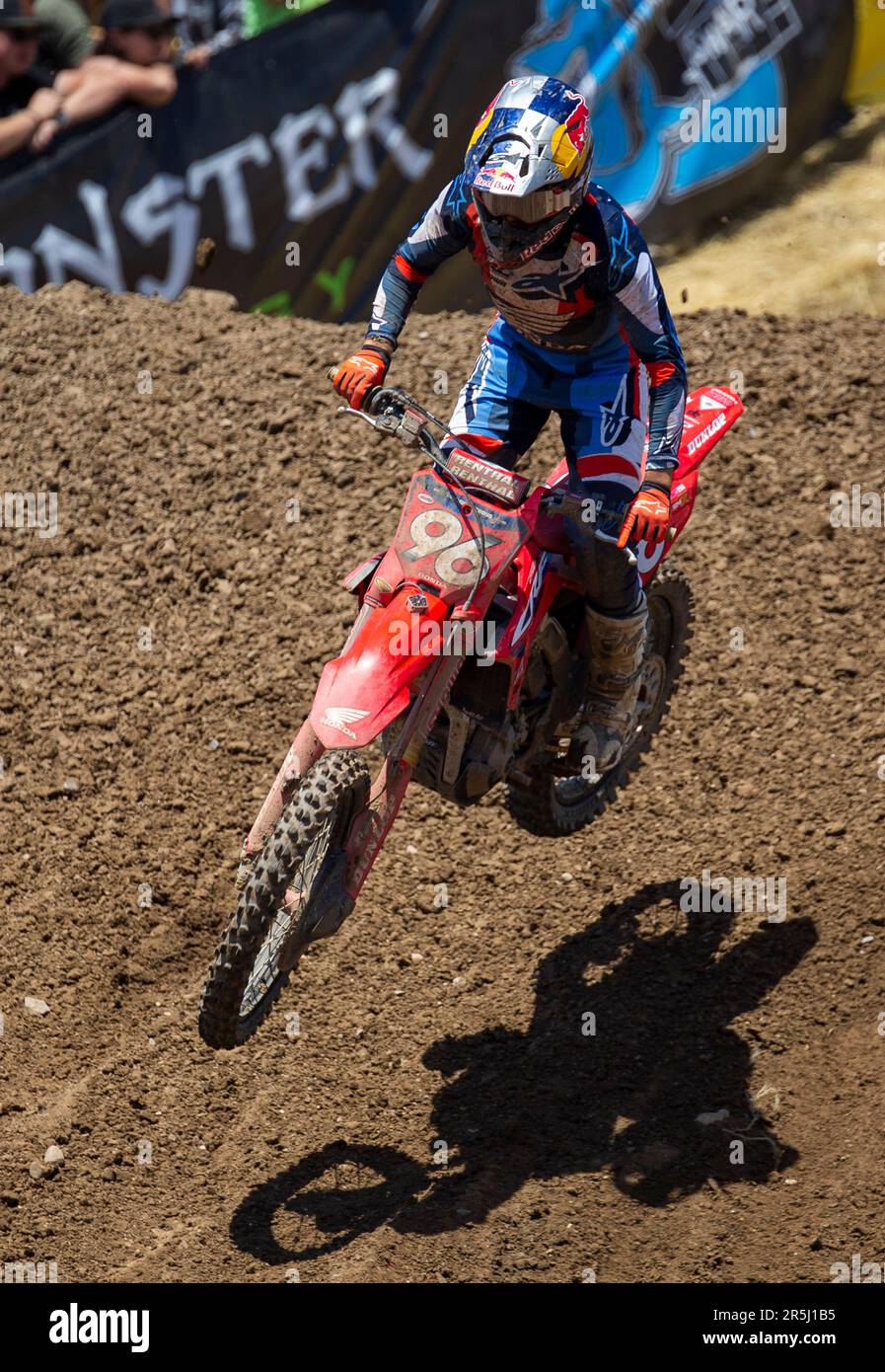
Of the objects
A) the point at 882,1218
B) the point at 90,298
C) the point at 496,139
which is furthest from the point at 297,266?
the point at 882,1218

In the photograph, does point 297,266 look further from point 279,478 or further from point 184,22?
point 279,478

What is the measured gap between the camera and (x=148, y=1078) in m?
6.39

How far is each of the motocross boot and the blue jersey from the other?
0.86 m

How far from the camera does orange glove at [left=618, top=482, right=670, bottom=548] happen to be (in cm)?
571

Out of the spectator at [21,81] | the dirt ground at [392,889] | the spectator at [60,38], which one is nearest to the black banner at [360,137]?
the spectator at [21,81]

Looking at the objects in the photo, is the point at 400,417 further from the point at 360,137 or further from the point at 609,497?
the point at 360,137

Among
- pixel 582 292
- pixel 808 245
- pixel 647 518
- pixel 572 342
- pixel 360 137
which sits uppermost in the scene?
pixel 360 137

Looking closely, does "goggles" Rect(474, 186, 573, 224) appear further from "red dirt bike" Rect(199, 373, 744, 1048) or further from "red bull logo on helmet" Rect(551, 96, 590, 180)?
"red dirt bike" Rect(199, 373, 744, 1048)

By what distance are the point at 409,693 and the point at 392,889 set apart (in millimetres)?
2231

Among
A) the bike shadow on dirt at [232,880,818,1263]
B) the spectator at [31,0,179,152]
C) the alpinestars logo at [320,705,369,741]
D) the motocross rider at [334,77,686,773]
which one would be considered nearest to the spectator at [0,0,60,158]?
the spectator at [31,0,179,152]

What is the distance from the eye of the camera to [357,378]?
5684 mm

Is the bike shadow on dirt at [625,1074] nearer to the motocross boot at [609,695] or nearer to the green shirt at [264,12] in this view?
the motocross boot at [609,695]

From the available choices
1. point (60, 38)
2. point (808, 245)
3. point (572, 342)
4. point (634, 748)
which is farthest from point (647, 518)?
point (808, 245)

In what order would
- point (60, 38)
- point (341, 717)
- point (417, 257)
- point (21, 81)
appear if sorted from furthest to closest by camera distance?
point (60, 38) → point (21, 81) → point (417, 257) → point (341, 717)
